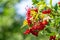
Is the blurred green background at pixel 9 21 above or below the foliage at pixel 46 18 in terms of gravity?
below

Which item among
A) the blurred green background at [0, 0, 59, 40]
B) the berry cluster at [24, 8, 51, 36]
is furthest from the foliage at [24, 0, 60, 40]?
the blurred green background at [0, 0, 59, 40]

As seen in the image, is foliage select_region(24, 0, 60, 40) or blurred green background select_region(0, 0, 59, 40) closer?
foliage select_region(24, 0, 60, 40)

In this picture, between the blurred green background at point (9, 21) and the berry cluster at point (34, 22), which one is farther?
the blurred green background at point (9, 21)

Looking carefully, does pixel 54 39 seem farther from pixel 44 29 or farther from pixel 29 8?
pixel 29 8

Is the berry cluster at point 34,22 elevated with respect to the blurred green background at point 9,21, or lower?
elevated

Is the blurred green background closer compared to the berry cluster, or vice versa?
the berry cluster

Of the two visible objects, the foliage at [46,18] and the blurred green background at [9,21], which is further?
the blurred green background at [9,21]

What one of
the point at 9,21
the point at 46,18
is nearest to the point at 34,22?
the point at 46,18

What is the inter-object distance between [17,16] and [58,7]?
9.99ft

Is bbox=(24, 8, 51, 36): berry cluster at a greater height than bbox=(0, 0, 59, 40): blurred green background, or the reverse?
bbox=(24, 8, 51, 36): berry cluster

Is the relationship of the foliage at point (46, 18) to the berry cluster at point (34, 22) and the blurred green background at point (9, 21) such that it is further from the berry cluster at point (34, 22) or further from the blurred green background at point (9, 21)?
the blurred green background at point (9, 21)

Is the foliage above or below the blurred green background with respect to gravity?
above

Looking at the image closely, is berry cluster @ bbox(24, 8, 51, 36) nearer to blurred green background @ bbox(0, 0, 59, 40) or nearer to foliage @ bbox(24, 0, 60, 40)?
foliage @ bbox(24, 0, 60, 40)

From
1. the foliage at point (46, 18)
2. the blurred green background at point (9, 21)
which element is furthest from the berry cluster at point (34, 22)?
the blurred green background at point (9, 21)
